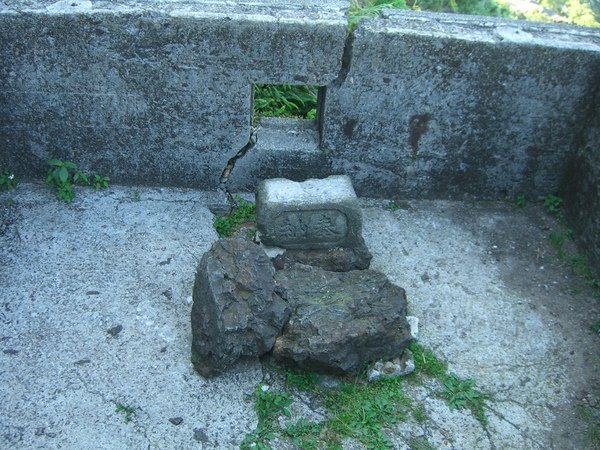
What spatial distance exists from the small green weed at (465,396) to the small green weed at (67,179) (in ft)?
8.15

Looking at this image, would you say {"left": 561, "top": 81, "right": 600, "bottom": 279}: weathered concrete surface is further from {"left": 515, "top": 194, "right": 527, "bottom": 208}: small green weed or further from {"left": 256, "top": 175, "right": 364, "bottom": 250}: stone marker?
{"left": 256, "top": 175, "right": 364, "bottom": 250}: stone marker

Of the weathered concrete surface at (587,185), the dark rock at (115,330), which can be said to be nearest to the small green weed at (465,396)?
the weathered concrete surface at (587,185)

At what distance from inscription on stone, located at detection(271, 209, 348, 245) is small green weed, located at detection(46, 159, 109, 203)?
1.30 meters

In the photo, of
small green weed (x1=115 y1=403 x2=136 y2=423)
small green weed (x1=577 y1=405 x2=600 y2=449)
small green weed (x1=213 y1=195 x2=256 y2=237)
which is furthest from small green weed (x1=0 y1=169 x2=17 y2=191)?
small green weed (x1=577 y1=405 x2=600 y2=449)

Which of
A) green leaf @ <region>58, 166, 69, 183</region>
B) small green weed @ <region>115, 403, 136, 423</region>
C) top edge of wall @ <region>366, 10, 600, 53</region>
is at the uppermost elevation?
top edge of wall @ <region>366, 10, 600, 53</region>

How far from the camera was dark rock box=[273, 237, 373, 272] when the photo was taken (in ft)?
12.0

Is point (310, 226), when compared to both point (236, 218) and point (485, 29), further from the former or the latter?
point (485, 29)

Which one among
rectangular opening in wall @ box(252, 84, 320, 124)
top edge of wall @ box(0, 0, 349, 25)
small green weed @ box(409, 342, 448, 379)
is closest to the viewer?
small green weed @ box(409, 342, 448, 379)

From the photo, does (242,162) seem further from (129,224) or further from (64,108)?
(64,108)

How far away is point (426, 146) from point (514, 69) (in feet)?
2.30

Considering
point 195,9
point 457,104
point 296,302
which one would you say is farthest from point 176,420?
point 457,104

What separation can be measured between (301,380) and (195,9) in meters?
2.17

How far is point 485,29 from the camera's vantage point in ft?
12.6

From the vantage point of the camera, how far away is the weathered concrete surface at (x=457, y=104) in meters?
3.71
